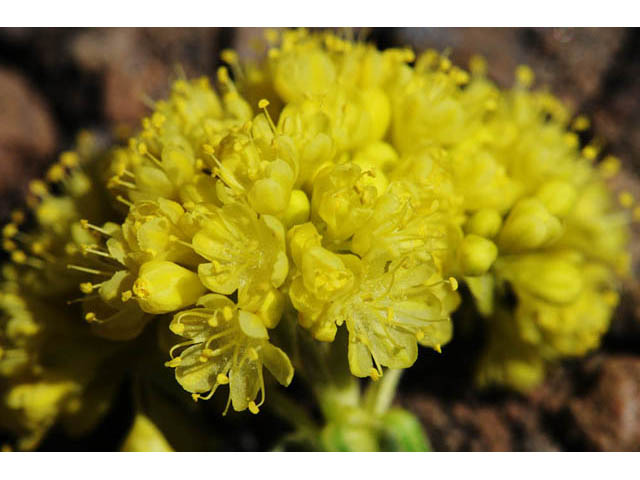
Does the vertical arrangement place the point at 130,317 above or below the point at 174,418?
above

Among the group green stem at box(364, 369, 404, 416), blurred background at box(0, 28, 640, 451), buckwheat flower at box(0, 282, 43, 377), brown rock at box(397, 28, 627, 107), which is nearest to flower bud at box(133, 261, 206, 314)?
buckwheat flower at box(0, 282, 43, 377)

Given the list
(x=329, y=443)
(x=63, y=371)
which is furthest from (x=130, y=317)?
(x=329, y=443)

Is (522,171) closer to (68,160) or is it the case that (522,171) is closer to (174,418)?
(174,418)

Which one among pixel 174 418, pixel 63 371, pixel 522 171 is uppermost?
pixel 522 171

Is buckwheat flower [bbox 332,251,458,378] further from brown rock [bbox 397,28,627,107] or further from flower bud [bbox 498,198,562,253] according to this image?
brown rock [bbox 397,28,627,107]

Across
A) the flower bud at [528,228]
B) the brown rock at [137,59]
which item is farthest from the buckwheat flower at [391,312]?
the brown rock at [137,59]

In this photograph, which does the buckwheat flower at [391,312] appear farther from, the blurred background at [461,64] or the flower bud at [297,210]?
the blurred background at [461,64]

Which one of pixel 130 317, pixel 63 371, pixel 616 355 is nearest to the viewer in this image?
pixel 130 317
